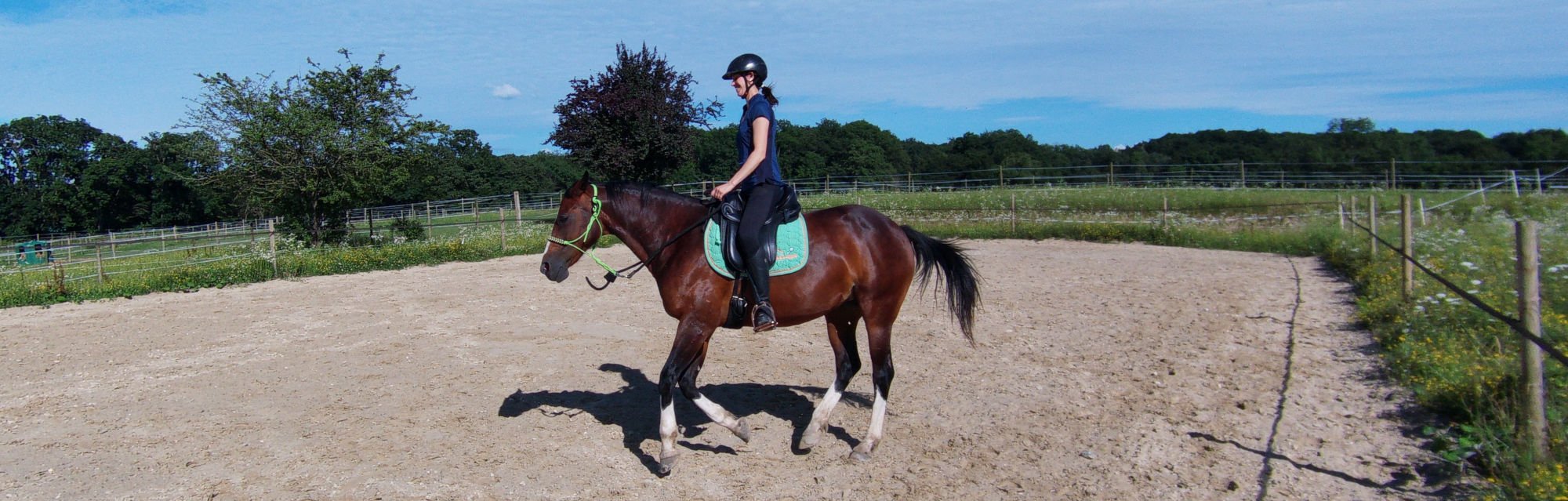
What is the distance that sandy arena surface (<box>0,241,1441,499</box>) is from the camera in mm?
4645

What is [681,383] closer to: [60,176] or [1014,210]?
[1014,210]

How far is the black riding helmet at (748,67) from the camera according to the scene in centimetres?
500

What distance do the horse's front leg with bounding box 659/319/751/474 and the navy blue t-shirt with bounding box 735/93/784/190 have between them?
3.17 ft

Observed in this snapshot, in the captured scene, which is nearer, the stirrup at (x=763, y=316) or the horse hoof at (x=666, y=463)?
the horse hoof at (x=666, y=463)

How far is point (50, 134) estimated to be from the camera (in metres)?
53.7

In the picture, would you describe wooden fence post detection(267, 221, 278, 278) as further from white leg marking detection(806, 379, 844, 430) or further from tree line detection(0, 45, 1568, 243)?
white leg marking detection(806, 379, 844, 430)

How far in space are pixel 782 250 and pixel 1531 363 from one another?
151 inches

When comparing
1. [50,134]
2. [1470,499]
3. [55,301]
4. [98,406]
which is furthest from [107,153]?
[1470,499]

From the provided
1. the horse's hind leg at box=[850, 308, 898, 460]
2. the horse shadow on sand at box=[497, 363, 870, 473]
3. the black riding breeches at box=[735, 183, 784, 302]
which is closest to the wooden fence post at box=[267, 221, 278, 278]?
the horse shadow on sand at box=[497, 363, 870, 473]

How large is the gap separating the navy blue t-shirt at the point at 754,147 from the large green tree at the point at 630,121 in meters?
22.0

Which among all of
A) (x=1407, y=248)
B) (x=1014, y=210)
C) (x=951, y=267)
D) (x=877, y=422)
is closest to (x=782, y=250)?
(x=877, y=422)

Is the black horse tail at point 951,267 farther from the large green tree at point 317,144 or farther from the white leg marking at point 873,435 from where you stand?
the large green tree at point 317,144

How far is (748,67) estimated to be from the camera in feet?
16.4

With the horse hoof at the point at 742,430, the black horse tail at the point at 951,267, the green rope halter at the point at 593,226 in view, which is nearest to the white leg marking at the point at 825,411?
the horse hoof at the point at 742,430
